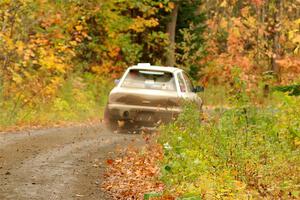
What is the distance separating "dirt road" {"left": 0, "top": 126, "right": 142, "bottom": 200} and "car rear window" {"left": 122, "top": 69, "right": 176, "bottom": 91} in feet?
4.34

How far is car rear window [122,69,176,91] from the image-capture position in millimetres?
15805

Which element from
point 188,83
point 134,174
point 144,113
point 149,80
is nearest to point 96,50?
point 188,83

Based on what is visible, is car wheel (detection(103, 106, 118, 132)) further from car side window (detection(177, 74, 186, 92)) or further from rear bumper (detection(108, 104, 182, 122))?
car side window (detection(177, 74, 186, 92))

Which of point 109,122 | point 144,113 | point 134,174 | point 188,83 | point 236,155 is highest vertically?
point 188,83

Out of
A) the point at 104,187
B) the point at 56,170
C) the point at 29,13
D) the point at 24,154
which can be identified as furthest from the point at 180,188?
the point at 29,13

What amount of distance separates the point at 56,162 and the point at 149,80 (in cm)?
475

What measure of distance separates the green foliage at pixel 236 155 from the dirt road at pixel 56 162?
128 centimetres

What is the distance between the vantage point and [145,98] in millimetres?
15594

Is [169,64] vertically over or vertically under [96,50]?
under

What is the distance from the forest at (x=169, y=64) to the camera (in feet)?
31.2

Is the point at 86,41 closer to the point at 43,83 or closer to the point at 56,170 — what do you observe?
the point at 43,83

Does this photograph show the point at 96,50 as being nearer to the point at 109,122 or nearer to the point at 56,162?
the point at 109,122

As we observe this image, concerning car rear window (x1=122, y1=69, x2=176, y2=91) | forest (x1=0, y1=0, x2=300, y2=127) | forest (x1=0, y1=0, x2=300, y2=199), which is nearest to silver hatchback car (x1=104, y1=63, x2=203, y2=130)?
car rear window (x1=122, y1=69, x2=176, y2=91)

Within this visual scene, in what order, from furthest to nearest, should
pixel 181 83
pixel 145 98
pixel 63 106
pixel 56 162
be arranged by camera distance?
pixel 63 106 < pixel 181 83 < pixel 145 98 < pixel 56 162
